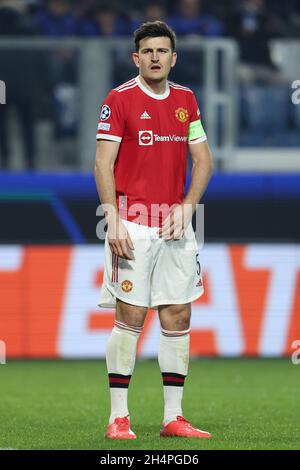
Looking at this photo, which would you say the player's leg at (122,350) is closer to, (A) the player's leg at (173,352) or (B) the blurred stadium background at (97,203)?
(A) the player's leg at (173,352)

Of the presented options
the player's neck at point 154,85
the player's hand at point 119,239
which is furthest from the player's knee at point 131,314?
the player's neck at point 154,85

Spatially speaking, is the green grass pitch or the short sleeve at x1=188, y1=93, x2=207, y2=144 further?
the short sleeve at x1=188, y1=93, x2=207, y2=144

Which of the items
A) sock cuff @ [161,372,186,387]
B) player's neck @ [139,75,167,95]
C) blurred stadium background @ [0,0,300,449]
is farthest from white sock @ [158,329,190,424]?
blurred stadium background @ [0,0,300,449]

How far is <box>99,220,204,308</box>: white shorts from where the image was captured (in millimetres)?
6805

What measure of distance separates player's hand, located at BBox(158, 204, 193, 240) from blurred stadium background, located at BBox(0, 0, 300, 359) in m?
5.98

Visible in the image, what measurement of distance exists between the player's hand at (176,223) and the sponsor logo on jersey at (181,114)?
47cm

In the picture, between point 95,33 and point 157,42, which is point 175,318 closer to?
point 157,42

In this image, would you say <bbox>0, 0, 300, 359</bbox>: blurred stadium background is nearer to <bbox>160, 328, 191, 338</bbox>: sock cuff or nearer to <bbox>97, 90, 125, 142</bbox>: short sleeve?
<bbox>160, 328, 191, 338</bbox>: sock cuff

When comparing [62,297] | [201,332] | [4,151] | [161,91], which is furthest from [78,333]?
[161,91]

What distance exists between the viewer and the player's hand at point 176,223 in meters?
6.82

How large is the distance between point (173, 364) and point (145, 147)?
1.19 metres

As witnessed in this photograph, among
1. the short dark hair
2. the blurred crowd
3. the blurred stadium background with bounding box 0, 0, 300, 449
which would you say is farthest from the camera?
the blurred crowd

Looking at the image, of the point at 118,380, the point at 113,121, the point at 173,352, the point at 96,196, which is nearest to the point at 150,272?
the point at 173,352
